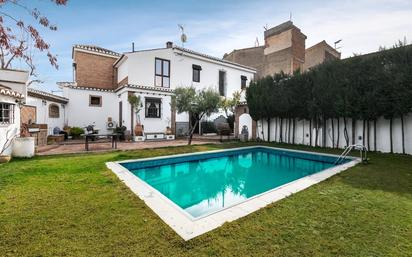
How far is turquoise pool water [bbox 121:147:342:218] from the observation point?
6.28 metres

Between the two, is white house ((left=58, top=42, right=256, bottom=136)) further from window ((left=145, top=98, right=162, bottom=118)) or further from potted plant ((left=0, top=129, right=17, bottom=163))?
potted plant ((left=0, top=129, right=17, bottom=163))

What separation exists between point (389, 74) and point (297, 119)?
18.5ft

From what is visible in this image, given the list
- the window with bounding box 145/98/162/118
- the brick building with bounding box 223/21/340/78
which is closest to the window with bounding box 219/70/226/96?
the brick building with bounding box 223/21/340/78

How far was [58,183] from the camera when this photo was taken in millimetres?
5531

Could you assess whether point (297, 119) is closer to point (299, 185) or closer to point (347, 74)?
point (347, 74)

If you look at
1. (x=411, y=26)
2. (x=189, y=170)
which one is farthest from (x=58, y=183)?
(x=411, y=26)

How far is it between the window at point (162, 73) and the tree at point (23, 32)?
16.1 meters

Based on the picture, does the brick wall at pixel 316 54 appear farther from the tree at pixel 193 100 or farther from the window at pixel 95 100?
the window at pixel 95 100

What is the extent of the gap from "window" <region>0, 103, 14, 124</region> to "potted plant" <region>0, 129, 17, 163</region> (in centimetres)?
41

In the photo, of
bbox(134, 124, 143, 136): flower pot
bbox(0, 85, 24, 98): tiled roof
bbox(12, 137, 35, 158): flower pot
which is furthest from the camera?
bbox(134, 124, 143, 136): flower pot

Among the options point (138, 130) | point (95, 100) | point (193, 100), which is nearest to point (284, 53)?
point (193, 100)

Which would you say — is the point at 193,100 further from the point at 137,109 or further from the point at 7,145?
the point at 7,145

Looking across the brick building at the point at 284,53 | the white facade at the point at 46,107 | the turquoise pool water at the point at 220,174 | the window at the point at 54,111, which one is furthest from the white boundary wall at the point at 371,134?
the window at the point at 54,111

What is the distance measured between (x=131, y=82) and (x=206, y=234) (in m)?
16.5
